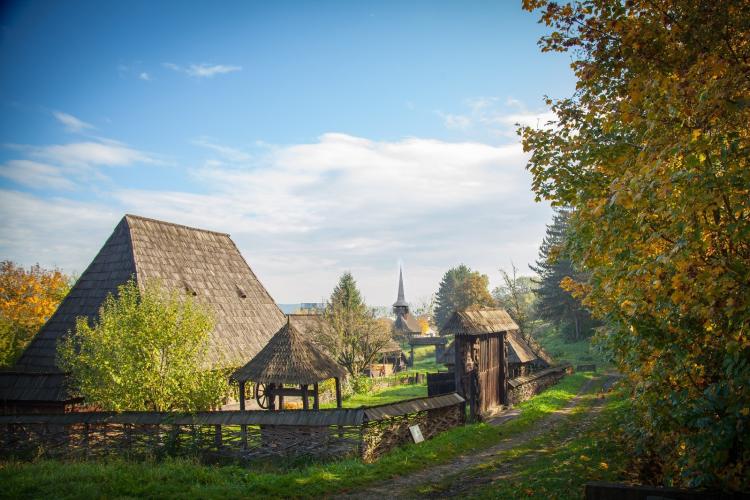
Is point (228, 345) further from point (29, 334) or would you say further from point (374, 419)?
point (29, 334)

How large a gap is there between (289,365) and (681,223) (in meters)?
13.7

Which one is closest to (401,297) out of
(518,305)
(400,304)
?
(400,304)

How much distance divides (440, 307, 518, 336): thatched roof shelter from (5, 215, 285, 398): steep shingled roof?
983cm

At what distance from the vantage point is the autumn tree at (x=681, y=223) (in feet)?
18.5

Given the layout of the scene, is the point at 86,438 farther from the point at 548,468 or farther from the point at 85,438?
the point at 548,468

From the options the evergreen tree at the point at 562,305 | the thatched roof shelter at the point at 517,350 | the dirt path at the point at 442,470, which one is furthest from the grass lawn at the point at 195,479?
the evergreen tree at the point at 562,305

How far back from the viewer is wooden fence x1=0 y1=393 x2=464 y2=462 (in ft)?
44.7

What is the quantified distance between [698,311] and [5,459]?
18784mm

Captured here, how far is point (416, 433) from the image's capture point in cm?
1548

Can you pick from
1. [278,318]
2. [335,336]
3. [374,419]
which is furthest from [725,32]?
[335,336]

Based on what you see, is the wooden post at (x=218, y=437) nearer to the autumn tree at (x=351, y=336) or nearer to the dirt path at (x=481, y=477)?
the dirt path at (x=481, y=477)

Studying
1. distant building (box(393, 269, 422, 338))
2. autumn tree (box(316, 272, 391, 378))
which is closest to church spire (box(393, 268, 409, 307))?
distant building (box(393, 269, 422, 338))

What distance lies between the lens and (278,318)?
2855 centimetres

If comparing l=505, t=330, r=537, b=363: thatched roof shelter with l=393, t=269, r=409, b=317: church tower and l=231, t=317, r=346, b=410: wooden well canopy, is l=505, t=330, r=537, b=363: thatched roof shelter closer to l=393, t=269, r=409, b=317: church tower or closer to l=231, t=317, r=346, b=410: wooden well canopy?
l=231, t=317, r=346, b=410: wooden well canopy
